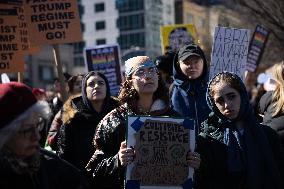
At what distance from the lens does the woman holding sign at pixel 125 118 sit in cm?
391

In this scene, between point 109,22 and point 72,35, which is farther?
point 109,22

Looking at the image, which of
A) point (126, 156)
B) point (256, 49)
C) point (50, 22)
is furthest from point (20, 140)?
point (256, 49)

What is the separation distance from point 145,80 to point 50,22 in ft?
10.3

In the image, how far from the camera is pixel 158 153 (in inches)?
149

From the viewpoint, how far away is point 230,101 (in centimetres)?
404

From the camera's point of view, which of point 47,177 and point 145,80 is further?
point 145,80

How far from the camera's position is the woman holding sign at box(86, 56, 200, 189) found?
391 centimetres

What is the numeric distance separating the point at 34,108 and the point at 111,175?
106 cm

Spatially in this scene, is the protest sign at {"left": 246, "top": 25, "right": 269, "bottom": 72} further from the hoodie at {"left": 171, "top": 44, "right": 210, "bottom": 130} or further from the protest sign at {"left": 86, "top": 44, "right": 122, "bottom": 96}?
the hoodie at {"left": 171, "top": 44, "right": 210, "bottom": 130}

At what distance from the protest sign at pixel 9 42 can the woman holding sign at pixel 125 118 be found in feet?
8.49

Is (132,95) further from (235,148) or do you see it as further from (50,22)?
(50,22)

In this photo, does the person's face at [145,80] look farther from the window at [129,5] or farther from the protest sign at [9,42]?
the window at [129,5]

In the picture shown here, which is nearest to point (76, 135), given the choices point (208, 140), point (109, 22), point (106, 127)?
point (106, 127)

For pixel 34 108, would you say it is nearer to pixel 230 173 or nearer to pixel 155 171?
pixel 155 171
